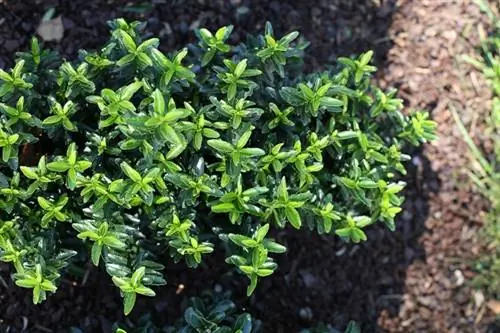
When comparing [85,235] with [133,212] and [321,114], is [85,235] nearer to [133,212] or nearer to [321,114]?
[133,212]

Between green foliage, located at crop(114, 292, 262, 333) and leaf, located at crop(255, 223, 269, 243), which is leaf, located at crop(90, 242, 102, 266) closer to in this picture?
green foliage, located at crop(114, 292, 262, 333)

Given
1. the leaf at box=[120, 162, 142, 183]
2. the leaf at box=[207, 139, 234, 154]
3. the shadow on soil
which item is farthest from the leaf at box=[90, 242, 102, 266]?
the shadow on soil

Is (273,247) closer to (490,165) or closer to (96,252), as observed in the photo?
(96,252)

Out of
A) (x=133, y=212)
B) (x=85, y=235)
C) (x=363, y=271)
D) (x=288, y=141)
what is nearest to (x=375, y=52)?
(x=363, y=271)

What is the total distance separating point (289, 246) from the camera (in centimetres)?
371

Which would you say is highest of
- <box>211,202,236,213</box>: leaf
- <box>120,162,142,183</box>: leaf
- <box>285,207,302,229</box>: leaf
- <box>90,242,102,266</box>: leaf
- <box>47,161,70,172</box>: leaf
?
<box>47,161,70,172</box>: leaf

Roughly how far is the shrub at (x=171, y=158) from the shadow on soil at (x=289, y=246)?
0.53 meters

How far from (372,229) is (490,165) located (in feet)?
2.46

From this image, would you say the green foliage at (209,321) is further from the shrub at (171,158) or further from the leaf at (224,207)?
the leaf at (224,207)

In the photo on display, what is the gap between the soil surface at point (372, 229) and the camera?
3518 millimetres

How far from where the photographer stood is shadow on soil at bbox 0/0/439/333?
349 centimetres

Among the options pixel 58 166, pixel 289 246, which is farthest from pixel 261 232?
pixel 289 246

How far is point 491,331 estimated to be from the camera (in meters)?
3.93

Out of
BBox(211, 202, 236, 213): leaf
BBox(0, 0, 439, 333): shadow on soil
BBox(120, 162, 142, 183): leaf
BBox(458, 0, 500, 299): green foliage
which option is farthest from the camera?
BBox(458, 0, 500, 299): green foliage
